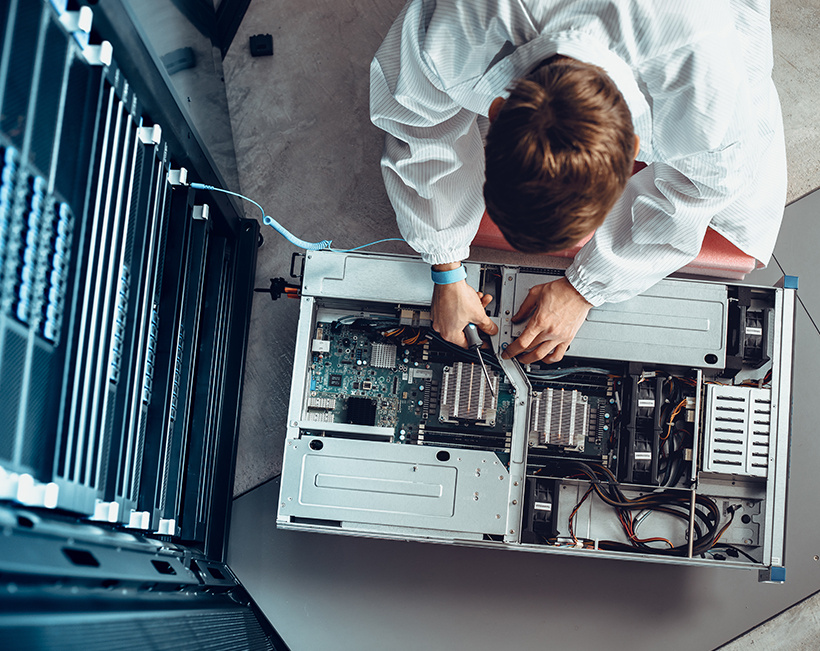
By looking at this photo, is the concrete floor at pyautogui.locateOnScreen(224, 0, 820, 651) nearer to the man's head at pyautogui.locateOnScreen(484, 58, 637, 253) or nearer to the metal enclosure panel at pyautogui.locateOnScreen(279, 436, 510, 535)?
the metal enclosure panel at pyautogui.locateOnScreen(279, 436, 510, 535)

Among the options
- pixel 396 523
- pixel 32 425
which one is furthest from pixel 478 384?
pixel 32 425

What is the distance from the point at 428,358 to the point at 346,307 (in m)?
0.25

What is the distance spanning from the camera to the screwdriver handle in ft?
4.96

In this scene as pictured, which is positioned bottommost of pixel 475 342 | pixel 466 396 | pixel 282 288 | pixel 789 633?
pixel 789 633

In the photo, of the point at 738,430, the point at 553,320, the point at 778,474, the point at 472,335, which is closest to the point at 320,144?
the point at 472,335

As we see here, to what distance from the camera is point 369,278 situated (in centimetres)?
156

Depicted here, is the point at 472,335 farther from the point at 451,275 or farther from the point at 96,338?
the point at 96,338

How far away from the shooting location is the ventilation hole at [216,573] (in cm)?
165

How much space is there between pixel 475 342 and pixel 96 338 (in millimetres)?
825

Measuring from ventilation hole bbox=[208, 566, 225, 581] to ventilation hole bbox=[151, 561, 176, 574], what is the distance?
1.34 ft

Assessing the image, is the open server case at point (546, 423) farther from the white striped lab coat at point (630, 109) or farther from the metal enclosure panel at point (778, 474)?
the white striped lab coat at point (630, 109)

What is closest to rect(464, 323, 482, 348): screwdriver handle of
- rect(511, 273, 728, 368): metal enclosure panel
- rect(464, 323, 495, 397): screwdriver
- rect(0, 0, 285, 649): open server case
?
rect(464, 323, 495, 397): screwdriver

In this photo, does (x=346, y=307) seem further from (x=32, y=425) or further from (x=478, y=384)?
(x=32, y=425)

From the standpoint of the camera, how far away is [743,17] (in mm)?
1385
